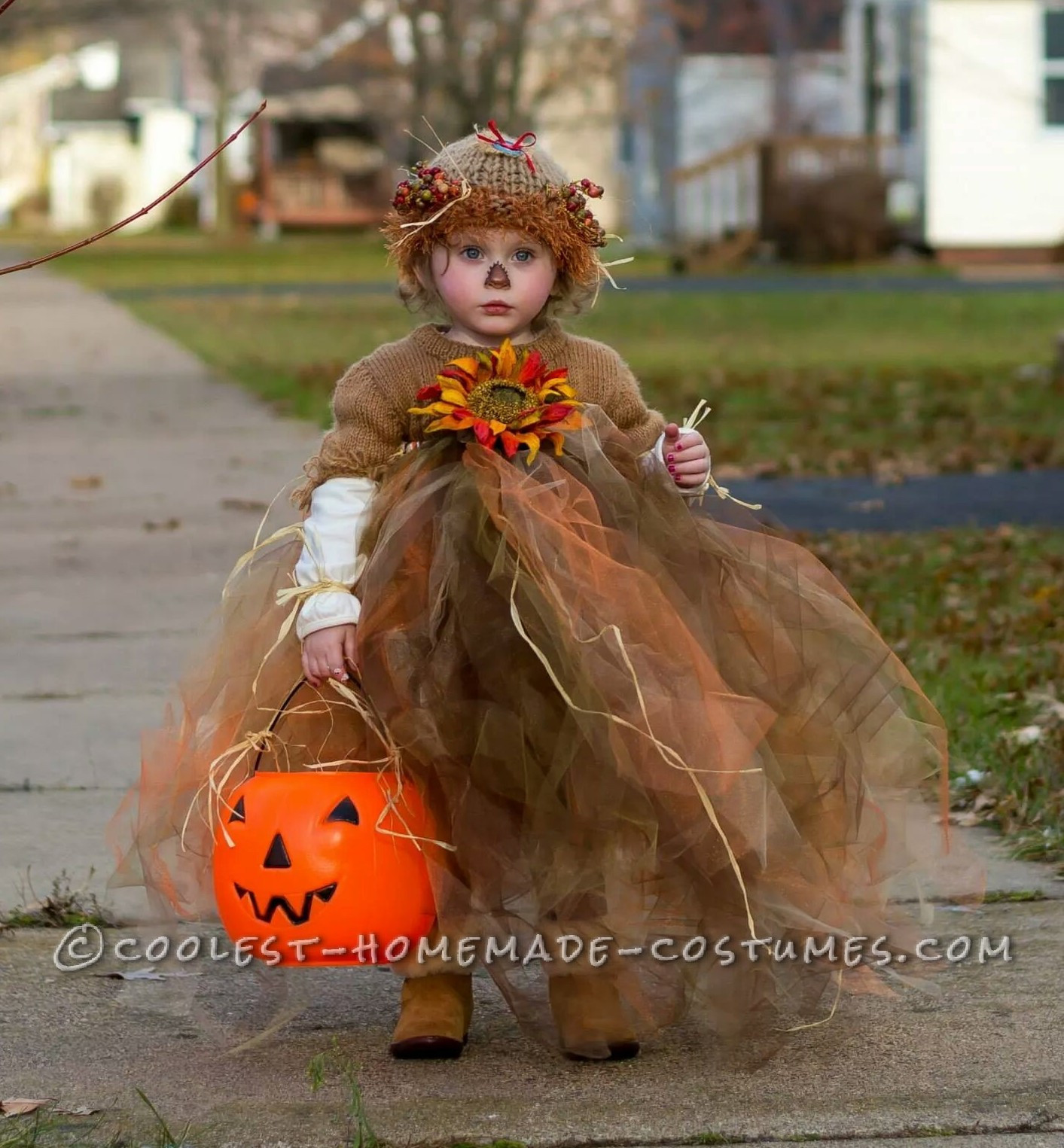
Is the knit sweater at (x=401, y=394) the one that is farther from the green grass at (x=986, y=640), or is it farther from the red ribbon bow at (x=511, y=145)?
the green grass at (x=986, y=640)

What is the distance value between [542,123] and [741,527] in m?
40.0

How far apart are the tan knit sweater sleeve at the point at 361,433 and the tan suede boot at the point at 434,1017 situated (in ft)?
2.80

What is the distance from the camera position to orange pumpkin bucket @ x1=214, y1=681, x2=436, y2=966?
3.26m

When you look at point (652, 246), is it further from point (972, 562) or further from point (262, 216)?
point (972, 562)

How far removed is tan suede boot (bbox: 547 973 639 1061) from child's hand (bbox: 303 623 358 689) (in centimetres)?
60

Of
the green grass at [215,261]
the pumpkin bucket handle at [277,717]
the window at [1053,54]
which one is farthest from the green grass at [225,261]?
the pumpkin bucket handle at [277,717]

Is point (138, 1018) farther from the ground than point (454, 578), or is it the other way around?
point (454, 578)

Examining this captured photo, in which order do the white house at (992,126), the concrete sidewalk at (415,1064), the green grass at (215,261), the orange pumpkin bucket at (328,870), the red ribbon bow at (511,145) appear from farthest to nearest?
the green grass at (215,261) → the white house at (992,126) → the red ribbon bow at (511,145) → the orange pumpkin bucket at (328,870) → the concrete sidewalk at (415,1064)

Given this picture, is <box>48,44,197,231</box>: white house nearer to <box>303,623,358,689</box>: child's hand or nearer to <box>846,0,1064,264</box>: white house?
<box>846,0,1064,264</box>: white house

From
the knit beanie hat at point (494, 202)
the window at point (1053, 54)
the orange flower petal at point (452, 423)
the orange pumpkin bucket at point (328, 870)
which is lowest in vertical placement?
the orange pumpkin bucket at point (328, 870)

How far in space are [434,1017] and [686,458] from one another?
1015mm

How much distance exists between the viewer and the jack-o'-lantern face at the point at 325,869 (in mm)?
3262

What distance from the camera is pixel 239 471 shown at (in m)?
10.3

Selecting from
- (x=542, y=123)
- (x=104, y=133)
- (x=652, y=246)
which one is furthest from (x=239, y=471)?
(x=104, y=133)
